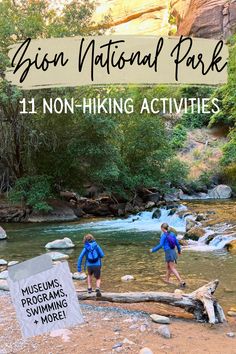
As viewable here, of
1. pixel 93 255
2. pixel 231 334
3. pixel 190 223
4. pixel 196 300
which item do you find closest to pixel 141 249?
pixel 190 223

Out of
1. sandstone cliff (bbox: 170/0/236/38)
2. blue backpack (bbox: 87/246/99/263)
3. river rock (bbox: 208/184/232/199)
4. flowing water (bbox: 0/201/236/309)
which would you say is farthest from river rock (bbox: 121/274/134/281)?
sandstone cliff (bbox: 170/0/236/38)

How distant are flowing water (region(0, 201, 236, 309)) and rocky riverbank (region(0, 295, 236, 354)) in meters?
1.63

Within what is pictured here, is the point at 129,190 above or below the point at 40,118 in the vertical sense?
below

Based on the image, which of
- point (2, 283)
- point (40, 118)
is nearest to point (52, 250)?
point (2, 283)

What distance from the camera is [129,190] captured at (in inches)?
992

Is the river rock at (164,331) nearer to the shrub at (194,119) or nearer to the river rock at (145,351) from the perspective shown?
the river rock at (145,351)

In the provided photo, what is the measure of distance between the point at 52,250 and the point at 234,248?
5.33 meters

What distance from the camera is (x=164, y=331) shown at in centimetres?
575

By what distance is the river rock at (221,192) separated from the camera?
28089 mm

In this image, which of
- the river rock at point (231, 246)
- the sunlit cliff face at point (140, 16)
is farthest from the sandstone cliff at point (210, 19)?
the river rock at point (231, 246)

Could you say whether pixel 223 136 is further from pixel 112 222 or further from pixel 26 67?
pixel 26 67

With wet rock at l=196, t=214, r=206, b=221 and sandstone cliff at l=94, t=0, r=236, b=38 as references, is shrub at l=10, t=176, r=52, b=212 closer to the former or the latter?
wet rock at l=196, t=214, r=206, b=221

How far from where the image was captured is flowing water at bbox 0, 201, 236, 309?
907 cm

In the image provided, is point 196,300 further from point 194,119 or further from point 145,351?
point 194,119
